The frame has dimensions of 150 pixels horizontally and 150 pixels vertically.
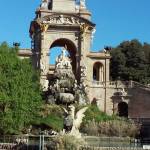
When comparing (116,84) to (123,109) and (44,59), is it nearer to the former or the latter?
(123,109)

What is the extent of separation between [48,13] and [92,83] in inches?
467

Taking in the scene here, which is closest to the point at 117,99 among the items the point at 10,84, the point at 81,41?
the point at 81,41

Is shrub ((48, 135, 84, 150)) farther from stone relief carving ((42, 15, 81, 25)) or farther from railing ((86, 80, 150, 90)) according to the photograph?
stone relief carving ((42, 15, 81, 25))

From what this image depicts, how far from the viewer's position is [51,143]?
3844 cm

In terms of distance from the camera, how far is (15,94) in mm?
52906

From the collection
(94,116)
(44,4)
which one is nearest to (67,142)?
(94,116)

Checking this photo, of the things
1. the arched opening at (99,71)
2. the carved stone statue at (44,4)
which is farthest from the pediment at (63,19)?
the arched opening at (99,71)

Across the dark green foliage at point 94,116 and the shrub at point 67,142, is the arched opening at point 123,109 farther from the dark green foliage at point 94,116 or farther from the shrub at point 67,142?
the shrub at point 67,142

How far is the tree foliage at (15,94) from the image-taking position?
168ft

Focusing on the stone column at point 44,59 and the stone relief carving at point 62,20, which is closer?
the stone column at point 44,59

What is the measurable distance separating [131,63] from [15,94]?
50563 millimetres

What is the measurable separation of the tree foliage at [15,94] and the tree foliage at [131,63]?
1671 inches

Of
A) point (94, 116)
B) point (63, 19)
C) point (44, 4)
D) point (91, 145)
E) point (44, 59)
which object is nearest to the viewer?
point (91, 145)

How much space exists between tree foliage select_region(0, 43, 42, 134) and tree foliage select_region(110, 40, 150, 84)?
4245 cm
